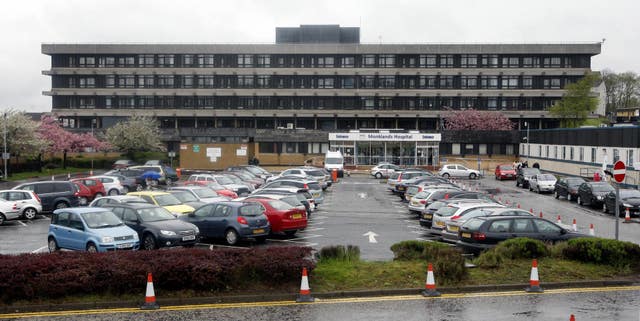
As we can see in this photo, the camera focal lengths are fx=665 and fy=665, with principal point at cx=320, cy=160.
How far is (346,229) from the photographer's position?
28.5m

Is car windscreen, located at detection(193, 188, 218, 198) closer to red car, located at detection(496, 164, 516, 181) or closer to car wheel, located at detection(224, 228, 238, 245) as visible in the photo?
→ car wheel, located at detection(224, 228, 238, 245)

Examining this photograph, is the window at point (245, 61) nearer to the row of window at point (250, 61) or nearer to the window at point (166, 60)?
the row of window at point (250, 61)

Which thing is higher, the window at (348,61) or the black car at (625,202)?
the window at (348,61)

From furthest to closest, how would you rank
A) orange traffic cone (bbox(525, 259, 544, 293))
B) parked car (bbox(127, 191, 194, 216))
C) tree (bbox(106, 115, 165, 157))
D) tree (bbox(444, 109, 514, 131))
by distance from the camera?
tree (bbox(444, 109, 514, 131)), tree (bbox(106, 115, 165, 157)), parked car (bbox(127, 191, 194, 216)), orange traffic cone (bbox(525, 259, 544, 293))

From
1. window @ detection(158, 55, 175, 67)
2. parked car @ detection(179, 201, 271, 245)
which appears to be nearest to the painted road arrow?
parked car @ detection(179, 201, 271, 245)

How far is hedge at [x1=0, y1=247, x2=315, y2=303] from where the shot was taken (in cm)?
1507

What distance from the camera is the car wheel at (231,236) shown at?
76.9ft

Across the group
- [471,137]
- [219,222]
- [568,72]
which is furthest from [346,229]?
[568,72]

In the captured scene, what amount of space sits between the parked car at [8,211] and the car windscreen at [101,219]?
11.6m

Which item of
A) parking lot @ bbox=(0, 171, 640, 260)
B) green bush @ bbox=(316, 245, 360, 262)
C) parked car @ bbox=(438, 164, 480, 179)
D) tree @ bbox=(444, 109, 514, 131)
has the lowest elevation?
parking lot @ bbox=(0, 171, 640, 260)

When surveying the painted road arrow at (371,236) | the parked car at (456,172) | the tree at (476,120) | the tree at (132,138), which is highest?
the tree at (476,120)

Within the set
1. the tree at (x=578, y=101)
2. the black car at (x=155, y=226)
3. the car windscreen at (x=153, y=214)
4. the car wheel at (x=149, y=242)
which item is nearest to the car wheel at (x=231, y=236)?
the black car at (x=155, y=226)

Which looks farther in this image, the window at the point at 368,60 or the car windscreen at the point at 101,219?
the window at the point at 368,60

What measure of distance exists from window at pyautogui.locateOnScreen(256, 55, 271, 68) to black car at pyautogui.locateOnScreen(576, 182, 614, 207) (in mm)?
60472
